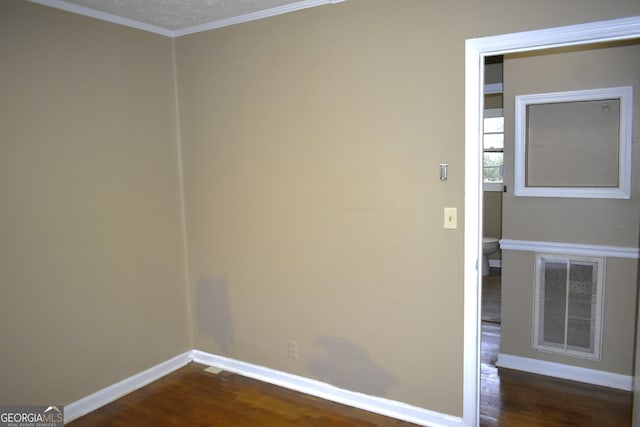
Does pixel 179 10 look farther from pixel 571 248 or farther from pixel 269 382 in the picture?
pixel 571 248

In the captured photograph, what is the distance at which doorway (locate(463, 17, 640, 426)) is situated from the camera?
211 cm

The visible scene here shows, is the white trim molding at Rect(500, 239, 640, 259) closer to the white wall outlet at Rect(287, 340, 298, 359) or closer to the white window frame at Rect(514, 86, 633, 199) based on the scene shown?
the white window frame at Rect(514, 86, 633, 199)

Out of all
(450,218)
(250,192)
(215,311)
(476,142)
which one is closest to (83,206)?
(250,192)

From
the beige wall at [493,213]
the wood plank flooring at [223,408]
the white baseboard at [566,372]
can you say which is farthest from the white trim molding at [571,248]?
the beige wall at [493,213]

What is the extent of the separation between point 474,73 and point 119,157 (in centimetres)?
232

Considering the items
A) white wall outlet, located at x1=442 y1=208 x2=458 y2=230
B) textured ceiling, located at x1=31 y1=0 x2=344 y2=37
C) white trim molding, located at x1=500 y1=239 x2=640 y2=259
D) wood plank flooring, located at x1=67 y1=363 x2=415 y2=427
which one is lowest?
wood plank flooring, located at x1=67 y1=363 x2=415 y2=427

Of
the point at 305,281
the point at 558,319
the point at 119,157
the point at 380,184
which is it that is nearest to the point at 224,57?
the point at 119,157

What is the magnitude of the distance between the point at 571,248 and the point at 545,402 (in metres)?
1.06

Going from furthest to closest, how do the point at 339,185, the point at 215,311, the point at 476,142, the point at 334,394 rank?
1. the point at 215,311
2. the point at 334,394
3. the point at 339,185
4. the point at 476,142

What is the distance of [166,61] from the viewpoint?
3.36 m

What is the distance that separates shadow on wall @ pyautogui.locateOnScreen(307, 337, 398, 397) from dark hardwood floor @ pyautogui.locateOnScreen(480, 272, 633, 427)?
651mm

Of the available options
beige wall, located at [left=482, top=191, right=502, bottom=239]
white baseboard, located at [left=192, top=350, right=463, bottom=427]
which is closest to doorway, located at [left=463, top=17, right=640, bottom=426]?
white baseboard, located at [left=192, top=350, right=463, bottom=427]

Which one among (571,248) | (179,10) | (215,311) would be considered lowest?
(215,311)

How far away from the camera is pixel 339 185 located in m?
2.84
